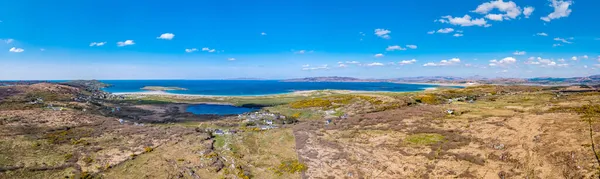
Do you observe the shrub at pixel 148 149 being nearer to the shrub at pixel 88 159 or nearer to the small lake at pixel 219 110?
the shrub at pixel 88 159

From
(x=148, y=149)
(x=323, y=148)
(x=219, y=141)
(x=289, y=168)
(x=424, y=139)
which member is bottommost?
(x=289, y=168)

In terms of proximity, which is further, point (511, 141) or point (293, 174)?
point (511, 141)

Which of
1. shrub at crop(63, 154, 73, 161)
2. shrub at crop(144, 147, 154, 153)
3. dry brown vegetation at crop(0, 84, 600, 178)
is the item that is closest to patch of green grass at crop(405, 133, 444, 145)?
dry brown vegetation at crop(0, 84, 600, 178)

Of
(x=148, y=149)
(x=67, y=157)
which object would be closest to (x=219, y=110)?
(x=148, y=149)

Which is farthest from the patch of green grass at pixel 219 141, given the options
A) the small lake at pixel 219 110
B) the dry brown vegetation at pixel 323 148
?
the small lake at pixel 219 110

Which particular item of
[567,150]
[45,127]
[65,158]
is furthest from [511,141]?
[45,127]

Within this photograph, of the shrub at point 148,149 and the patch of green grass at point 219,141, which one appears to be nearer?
the shrub at point 148,149

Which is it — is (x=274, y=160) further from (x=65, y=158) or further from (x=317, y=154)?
(x=65, y=158)

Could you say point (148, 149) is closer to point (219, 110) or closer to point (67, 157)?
point (67, 157)
